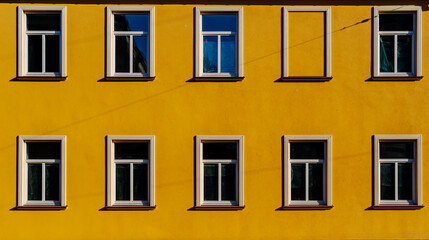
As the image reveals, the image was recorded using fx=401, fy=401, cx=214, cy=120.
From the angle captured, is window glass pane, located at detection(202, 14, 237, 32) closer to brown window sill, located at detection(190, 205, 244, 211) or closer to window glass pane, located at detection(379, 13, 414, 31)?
window glass pane, located at detection(379, 13, 414, 31)

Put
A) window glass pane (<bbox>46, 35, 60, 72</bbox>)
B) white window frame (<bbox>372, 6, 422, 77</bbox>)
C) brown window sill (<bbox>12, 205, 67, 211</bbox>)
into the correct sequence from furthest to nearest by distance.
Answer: window glass pane (<bbox>46, 35, 60, 72</bbox>), white window frame (<bbox>372, 6, 422, 77</bbox>), brown window sill (<bbox>12, 205, 67, 211</bbox>)

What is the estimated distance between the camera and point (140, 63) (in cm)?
806

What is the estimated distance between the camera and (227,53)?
810 centimetres

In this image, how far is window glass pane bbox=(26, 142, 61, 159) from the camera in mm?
7969

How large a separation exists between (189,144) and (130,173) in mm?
1316

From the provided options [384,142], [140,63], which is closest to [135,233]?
[140,63]

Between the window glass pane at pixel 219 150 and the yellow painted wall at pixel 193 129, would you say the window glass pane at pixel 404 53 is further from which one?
the window glass pane at pixel 219 150

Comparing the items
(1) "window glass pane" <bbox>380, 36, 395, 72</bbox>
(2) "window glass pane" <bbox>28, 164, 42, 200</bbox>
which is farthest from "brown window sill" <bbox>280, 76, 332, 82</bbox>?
(2) "window glass pane" <bbox>28, 164, 42, 200</bbox>

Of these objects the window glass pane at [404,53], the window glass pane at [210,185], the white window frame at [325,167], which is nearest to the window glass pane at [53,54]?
the window glass pane at [210,185]

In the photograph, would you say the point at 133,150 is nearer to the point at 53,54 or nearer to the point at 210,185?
the point at 210,185

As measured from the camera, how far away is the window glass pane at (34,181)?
26.2 feet

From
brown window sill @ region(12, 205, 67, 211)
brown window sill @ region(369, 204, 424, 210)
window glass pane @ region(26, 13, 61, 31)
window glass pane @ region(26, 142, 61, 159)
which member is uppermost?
window glass pane @ region(26, 13, 61, 31)

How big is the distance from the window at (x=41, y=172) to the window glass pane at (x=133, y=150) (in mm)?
1144

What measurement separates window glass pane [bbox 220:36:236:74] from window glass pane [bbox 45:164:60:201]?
3882 millimetres
